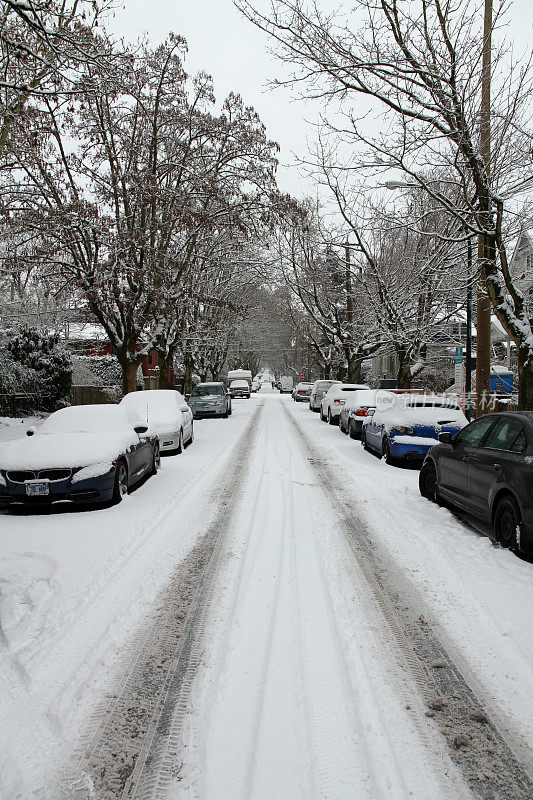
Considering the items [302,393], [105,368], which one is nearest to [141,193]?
[105,368]

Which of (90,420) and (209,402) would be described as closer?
(90,420)

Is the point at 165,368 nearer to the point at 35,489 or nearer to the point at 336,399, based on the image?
the point at 336,399

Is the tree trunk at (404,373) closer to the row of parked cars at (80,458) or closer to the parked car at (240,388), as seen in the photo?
the row of parked cars at (80,458)

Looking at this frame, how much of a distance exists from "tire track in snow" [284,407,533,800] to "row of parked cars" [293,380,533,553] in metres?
1.46

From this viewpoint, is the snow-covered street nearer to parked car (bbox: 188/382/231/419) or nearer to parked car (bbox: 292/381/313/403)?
parked car (bbox: 188/382/231/419)

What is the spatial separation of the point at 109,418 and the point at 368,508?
4.66 m

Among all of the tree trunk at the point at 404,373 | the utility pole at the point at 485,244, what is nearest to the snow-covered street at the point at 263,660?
the utility pole at the point at 485,244

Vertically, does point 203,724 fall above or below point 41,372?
below

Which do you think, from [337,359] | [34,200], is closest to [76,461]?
[34,200]

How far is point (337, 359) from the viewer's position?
4044cm

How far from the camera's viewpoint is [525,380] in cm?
1002

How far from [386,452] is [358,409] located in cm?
443

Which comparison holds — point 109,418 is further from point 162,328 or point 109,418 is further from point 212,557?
point 162,328

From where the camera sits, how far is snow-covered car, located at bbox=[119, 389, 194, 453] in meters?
12.9
